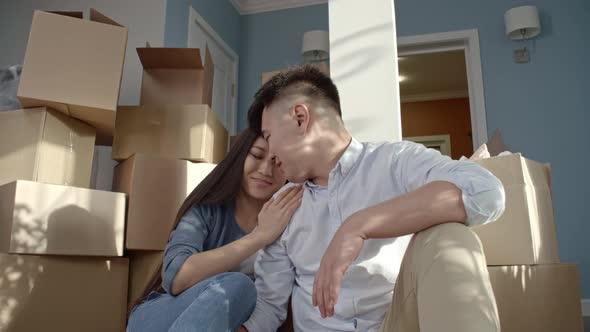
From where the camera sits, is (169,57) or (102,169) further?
(102,169)

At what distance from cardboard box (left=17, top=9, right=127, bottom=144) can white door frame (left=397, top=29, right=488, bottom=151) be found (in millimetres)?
2302

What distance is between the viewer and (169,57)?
2.41m

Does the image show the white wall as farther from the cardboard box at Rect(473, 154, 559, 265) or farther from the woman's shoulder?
the cardboard box at Rect(473, 154, 559, 265)

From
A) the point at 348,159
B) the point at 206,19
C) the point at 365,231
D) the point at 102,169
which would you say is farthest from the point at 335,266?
the point at 206,19

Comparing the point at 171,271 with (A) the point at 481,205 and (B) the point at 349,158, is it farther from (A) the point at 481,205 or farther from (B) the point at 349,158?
(A) the point at 481,205

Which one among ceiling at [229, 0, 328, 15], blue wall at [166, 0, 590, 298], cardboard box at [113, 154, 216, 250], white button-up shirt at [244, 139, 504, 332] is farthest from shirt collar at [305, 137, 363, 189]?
ceiling at [229, 0, 328, 15]

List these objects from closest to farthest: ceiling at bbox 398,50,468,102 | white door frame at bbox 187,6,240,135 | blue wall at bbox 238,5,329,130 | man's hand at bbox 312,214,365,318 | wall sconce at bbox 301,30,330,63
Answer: man's hand at bbox 312,214,365,318
white door frame at bbox 187,6,240,135
wall sconce at bbox 301,30,330,63
blue wall at bbox 238,5,329,130
ceiling at bbox 398,50,468,102

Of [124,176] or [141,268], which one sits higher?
[124,176]

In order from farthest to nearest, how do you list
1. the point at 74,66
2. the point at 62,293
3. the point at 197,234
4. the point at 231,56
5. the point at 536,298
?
the point at 231,56, the point at 74,66, the point at 62,293, the point at 536,298, the point at 197,234

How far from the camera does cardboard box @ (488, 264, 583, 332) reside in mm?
1531

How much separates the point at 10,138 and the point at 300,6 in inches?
106

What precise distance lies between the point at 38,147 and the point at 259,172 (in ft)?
3.15

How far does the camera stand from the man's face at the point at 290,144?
115 centimetres

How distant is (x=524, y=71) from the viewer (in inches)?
137
